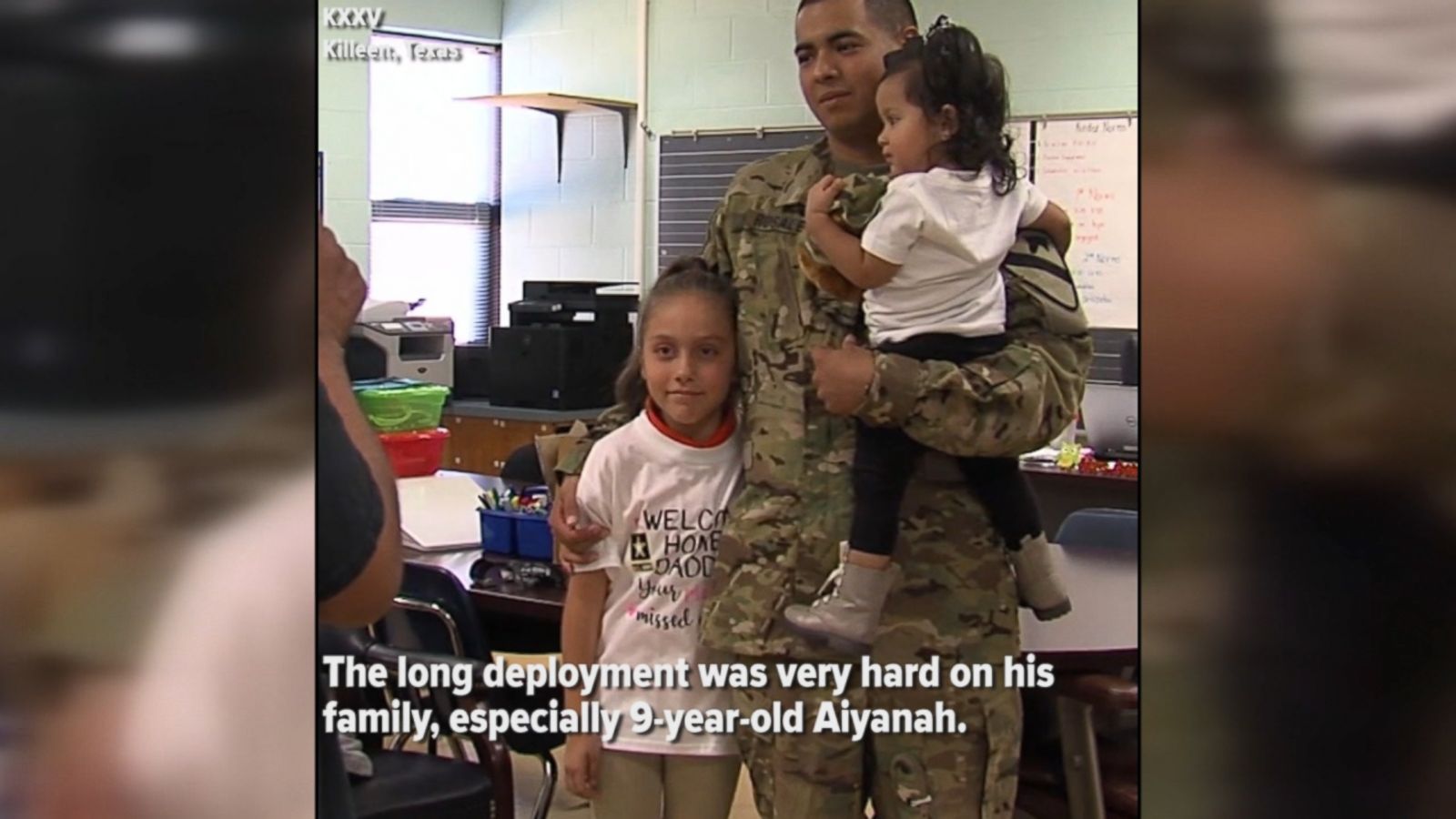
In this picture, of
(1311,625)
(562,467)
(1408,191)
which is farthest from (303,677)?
(1408,191)

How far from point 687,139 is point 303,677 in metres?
0.52

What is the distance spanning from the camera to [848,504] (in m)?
1.09

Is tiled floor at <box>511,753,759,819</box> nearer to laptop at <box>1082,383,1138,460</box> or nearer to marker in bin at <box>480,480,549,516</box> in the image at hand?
marker in bin at <box>480,480,549,516</box>

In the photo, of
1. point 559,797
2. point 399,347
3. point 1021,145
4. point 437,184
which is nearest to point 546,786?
point 559,797

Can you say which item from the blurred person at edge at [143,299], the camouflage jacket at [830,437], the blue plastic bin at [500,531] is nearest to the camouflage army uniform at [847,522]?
the camouflage jacket at [830,437]

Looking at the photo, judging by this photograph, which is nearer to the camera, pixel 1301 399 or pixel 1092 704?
pixel 1301 399

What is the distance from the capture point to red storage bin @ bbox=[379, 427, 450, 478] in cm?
103

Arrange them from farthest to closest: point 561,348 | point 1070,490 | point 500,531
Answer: point 500,531 → point 561,348 → point 1070,490

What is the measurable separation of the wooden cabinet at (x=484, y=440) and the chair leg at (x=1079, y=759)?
1.52 ft

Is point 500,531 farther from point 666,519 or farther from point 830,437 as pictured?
point 830,437

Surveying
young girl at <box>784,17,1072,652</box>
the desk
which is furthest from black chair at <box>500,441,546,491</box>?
the desk

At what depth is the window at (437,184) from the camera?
3.33 ft

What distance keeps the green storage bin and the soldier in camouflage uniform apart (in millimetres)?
237

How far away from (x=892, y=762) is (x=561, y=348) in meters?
0.41
